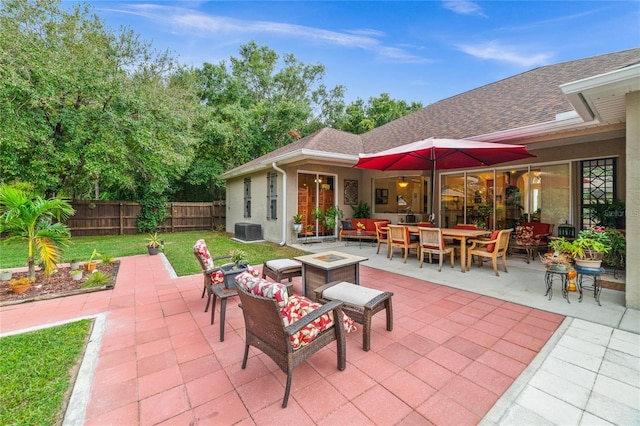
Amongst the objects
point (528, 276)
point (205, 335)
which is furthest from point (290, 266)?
point (528, 276)

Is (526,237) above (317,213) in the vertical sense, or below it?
below

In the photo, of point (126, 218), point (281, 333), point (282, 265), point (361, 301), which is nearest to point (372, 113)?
point (126, 218)

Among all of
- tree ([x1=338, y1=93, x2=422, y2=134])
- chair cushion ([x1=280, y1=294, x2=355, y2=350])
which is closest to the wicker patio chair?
chair cushion ([x1=280, y1=294, x2=355, y2=350])

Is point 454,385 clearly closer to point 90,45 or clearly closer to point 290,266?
point 290,266

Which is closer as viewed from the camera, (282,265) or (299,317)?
(299,317)

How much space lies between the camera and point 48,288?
4930 mm

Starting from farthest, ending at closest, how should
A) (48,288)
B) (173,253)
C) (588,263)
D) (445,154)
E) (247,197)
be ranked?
(247,197)
(173,253)
(445,154)
(48,288)
(588,263)

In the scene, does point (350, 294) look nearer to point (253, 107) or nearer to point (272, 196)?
point (272, 196)

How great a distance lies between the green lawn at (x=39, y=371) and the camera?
6.57 ft

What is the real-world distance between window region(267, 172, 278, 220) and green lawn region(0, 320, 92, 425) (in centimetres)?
695

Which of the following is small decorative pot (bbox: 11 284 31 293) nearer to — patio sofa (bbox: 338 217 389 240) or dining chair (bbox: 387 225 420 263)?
dining chair (bbox: 387 225 420 263)

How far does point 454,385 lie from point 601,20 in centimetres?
987

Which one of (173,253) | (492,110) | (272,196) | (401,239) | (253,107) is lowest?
(173,253)

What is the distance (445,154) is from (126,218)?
1493 centimetres
